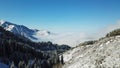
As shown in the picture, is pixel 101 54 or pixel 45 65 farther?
pixel 45 65

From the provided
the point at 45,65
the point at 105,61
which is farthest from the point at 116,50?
the point at 45,65

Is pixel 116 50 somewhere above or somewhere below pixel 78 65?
above

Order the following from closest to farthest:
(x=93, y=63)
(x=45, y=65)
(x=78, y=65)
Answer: (x=93, y=63) → (x=78, y=65) → (x=45, y=65)

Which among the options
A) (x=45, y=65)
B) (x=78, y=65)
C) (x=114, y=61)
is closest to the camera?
(x=114, y=61)

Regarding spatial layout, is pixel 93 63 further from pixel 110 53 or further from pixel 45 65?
pixel 45 65

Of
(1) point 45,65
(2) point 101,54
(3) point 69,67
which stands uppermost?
(2) point 101,54

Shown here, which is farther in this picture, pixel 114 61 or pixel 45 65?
pixel 45 65

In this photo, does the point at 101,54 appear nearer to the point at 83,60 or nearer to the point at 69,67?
the point at 83,60

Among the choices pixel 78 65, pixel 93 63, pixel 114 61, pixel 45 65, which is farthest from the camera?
pixel 45 65


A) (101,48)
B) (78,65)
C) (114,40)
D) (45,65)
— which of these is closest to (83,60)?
(78,65)
